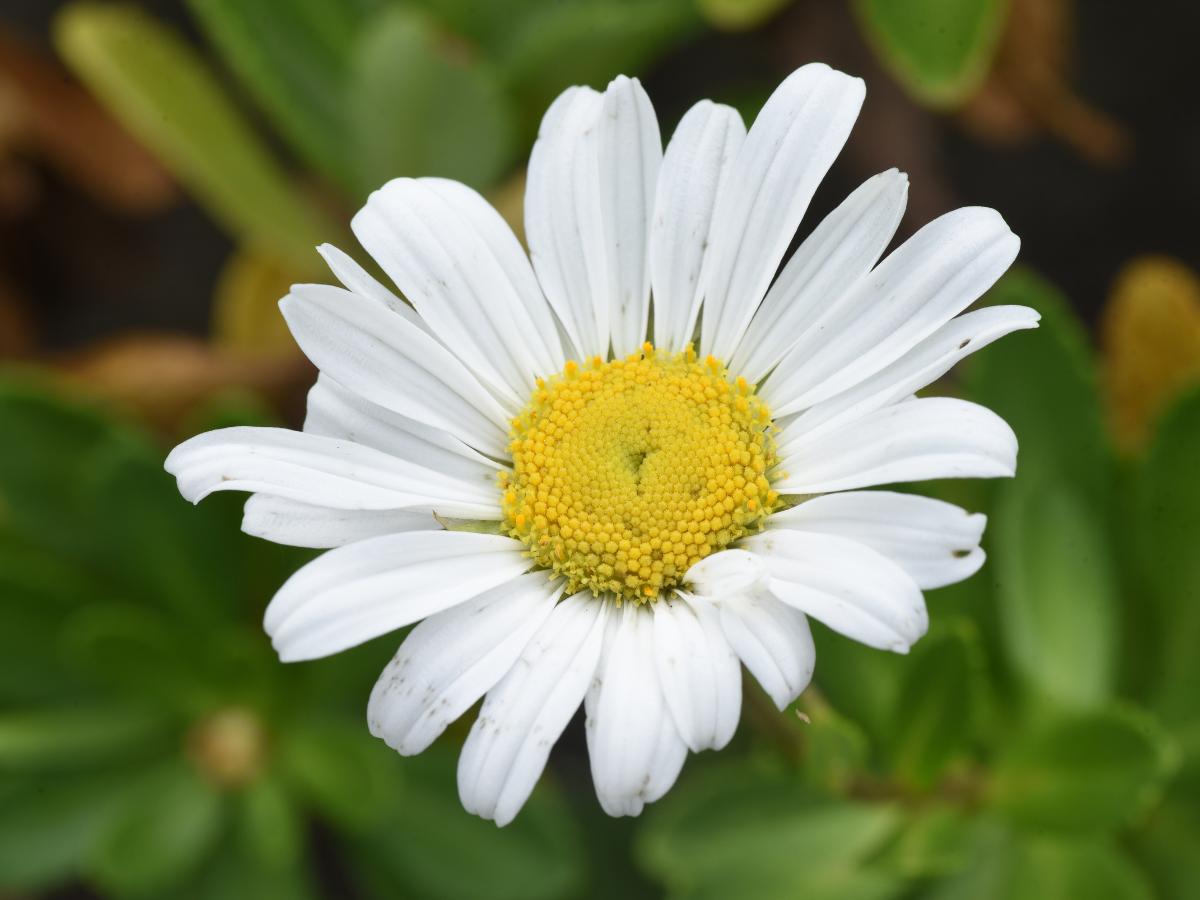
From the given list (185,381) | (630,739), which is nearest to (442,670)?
(630,739)

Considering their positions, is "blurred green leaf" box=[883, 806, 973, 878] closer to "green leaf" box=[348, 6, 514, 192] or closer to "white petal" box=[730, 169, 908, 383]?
"white petal" box=[730, 169, 908, 383]

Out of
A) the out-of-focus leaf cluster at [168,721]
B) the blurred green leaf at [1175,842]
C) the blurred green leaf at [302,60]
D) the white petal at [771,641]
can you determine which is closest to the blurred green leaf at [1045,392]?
the blurred green leaf at [1175,842]

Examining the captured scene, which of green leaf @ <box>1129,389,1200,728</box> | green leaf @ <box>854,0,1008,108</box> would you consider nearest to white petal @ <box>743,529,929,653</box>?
green leaf @ <box>1129,389,1200,728</box>

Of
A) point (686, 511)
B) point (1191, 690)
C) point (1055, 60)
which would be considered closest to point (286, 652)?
point (686, 511)

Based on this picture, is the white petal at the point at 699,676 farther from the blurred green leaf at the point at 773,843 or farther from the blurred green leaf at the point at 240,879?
the blurred green leaf at the point at 240,879

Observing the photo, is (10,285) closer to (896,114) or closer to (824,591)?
(896,114)

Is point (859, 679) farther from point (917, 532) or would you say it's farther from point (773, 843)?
point (917, 532)

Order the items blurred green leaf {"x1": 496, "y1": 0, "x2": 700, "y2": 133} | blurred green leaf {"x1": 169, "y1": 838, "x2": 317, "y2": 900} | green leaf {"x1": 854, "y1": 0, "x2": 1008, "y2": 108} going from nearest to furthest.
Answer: green leaf {"x1": 854, "y1": 0, "x2": 1008, "y2": 108}
blurred green leaf {"x1": 496, "y1": 0, "x2": 700, "y2": 133}
blurred green leaf {"x1": 169, "y1": 838, "x2": 317, "y2": 900}
